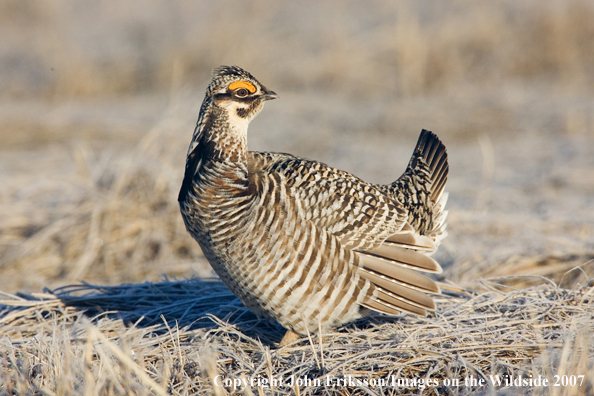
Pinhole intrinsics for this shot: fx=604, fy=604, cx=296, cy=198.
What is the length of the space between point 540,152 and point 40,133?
5.97m

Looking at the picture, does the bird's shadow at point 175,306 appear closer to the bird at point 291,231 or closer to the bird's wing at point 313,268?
the bird at point 291,231

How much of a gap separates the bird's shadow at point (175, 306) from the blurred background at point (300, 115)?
940 millimetres

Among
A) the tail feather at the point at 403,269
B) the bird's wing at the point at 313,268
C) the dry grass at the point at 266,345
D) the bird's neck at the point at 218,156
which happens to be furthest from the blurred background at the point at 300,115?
the bird's neck at the point at 218,156

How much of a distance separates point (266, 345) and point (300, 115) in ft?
20.1

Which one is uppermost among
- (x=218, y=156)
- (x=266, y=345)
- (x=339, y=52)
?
(x=339, y=52)

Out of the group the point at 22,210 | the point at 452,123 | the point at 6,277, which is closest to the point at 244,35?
the point at 452,123

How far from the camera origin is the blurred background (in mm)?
4754

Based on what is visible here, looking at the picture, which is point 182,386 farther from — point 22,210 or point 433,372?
point 22,210

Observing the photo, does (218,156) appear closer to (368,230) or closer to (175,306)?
(368,230)

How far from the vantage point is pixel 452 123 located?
8.58 metres

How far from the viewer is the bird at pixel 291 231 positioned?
8.97ft

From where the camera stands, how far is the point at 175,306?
3.46 m

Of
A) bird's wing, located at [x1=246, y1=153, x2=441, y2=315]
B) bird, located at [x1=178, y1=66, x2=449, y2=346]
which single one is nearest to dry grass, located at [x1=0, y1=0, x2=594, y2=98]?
bird, located at [x1=178, y1=66, x2=449, y2=346]

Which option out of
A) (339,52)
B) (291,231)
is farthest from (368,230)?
(339,52)
